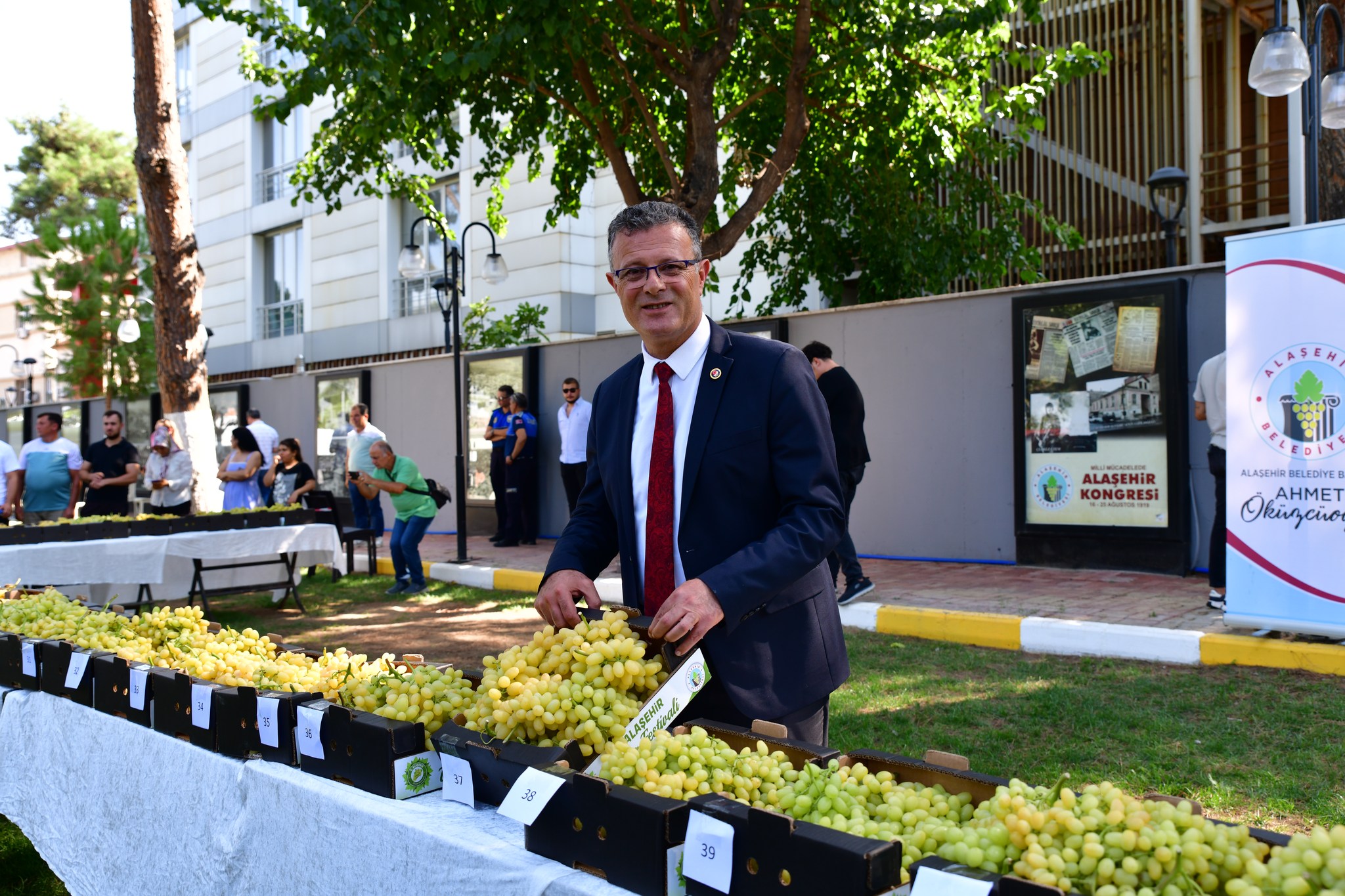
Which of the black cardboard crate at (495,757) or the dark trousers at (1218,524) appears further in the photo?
the dark trousers at (1218,524)

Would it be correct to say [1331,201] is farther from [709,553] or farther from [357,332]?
[357,332]

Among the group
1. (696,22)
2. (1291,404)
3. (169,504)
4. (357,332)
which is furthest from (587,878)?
(357,332)

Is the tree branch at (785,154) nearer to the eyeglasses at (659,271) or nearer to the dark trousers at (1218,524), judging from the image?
the dark trousers at (1218,524)

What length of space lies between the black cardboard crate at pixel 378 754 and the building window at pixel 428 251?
20.5m

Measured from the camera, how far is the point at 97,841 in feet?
8.93

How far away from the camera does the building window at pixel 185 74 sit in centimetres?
2981

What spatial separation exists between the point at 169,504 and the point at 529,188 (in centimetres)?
1198

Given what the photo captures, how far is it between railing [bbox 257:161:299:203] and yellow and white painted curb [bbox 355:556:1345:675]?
75.2 feet

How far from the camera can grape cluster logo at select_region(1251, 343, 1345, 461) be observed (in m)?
5.82

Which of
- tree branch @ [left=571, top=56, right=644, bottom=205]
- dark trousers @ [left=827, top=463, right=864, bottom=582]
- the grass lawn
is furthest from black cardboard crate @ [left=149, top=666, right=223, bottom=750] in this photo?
tree branch @ [left=571, top=56, right=644, bottom=205]

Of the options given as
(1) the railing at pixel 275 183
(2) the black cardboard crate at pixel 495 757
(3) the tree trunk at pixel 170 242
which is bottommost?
(2) the black cardboard crate at pixel 495 757

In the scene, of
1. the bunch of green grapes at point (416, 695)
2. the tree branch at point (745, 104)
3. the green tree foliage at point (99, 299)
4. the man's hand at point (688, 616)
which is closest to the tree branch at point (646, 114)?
the tree branch at point (745, 104)

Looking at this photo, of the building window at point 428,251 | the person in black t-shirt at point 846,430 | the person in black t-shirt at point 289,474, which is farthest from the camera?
the building window at point 428,251

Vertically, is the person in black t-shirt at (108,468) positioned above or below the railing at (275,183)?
below
